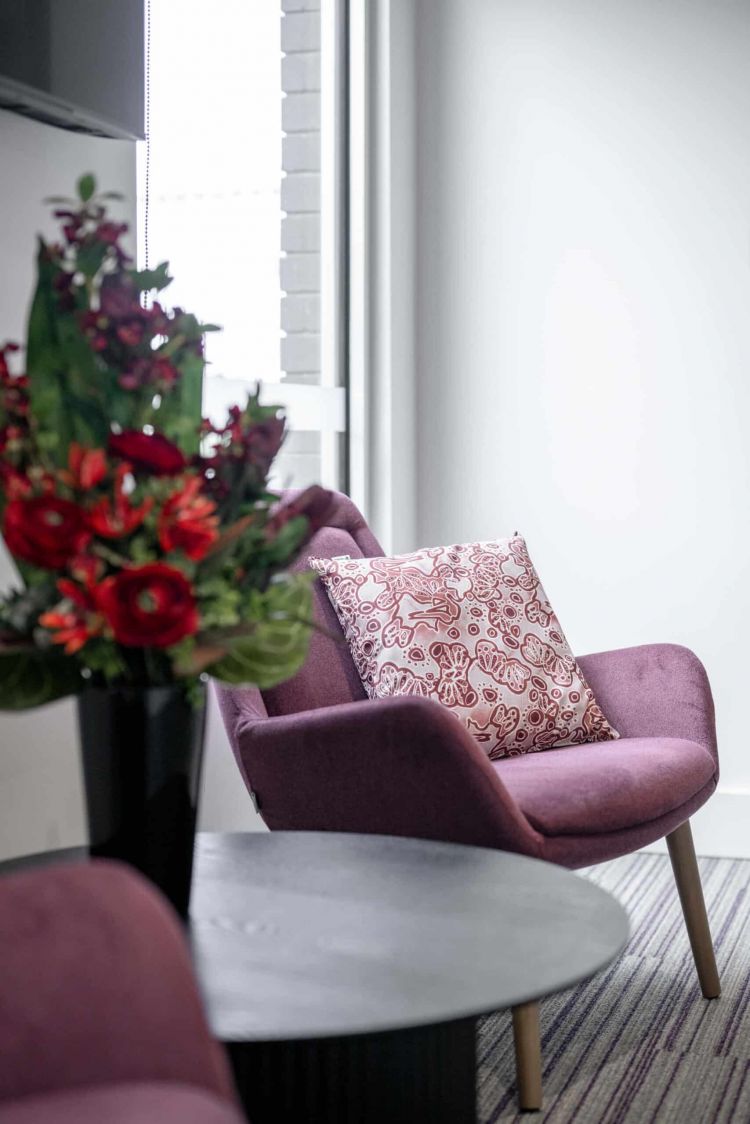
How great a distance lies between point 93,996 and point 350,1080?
0.44 meters

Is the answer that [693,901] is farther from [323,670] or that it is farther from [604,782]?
[323,670]

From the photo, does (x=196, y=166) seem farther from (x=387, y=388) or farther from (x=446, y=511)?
(x=446, y=511)

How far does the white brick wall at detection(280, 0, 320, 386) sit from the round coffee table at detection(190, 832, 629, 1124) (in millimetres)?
1868

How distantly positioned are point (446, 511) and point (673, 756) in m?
1.46

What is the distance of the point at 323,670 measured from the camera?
7.84ft

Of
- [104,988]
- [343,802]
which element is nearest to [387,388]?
[343,802]

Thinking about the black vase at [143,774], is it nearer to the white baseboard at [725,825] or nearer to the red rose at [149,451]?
the red rose at [149,451]

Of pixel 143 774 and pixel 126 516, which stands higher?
pixel 126 516

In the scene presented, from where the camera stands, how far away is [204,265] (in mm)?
2801

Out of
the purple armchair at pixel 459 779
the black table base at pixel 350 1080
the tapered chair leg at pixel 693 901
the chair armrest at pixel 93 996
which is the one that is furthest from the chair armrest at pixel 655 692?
the chair armrest at pixel 93 996

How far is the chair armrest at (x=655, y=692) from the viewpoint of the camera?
2434mm

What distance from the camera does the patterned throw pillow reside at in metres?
2.34

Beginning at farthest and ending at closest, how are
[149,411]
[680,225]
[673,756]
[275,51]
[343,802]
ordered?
[680,225] → [275,51] → [673,756] → [343,802] → [149,411]

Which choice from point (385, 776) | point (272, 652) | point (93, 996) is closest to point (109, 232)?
point (272, 652)
